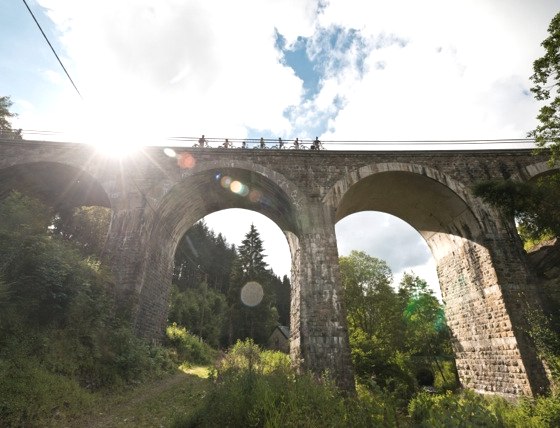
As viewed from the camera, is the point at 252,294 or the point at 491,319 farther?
the point at 252,294

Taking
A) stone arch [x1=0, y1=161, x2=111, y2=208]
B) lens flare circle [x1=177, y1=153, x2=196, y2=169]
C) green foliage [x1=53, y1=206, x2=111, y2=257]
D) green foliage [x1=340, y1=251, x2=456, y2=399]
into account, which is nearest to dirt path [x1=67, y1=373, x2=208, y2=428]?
stone arch [x1=0, y1=161, x2=111, y2=208]

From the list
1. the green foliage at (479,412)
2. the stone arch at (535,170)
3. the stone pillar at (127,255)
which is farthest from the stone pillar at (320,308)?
the stone arch at (535,170)

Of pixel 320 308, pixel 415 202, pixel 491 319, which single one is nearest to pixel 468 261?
pixel 491 319

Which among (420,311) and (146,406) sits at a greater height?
(420,311)

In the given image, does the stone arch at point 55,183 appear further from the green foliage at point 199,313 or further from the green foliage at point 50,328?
the green foliage at point 199,313

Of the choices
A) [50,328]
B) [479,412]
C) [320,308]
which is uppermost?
[320,308]

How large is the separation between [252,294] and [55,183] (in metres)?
27.4

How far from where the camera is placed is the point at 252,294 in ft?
129

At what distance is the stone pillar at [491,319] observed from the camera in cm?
1085

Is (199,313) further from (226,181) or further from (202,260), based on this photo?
(226,181)

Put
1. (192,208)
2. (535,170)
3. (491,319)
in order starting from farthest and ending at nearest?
(192,208) → (535,170) → (491,319)

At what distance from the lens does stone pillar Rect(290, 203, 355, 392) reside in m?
10.7

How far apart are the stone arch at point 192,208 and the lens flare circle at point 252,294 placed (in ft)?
77.3

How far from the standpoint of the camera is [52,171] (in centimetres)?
1505
